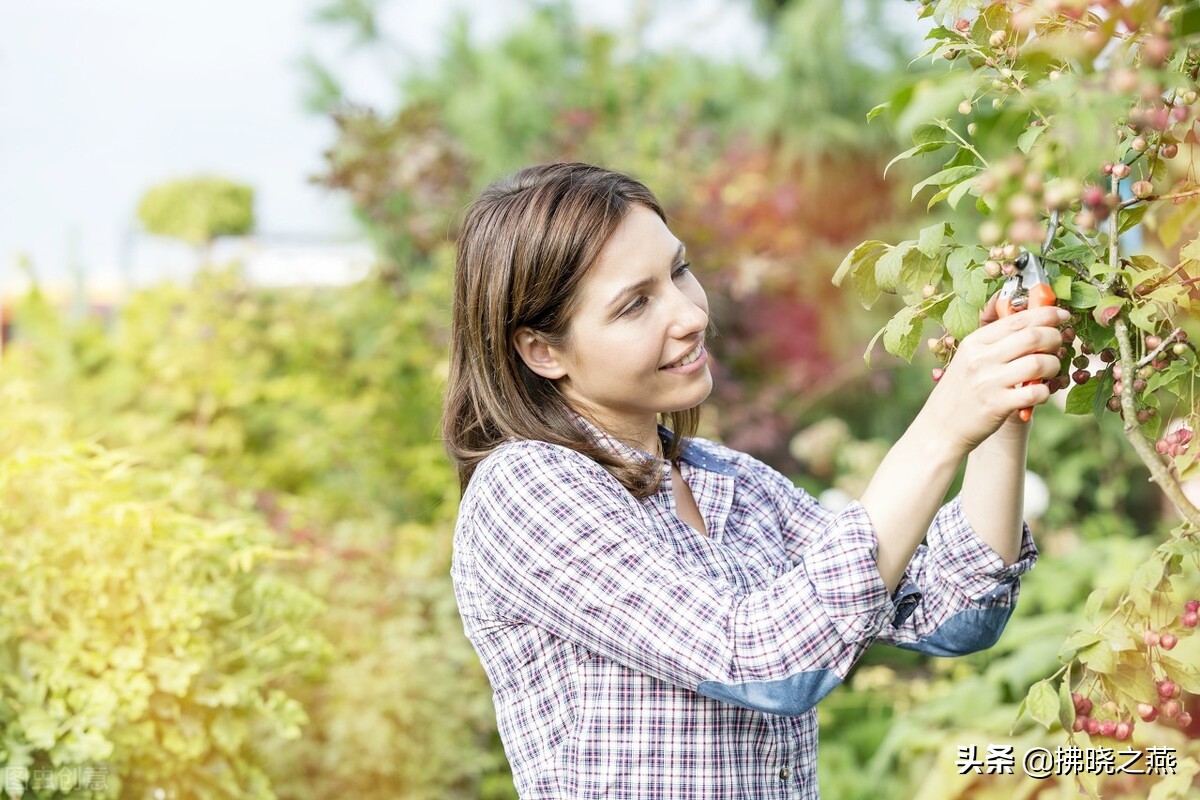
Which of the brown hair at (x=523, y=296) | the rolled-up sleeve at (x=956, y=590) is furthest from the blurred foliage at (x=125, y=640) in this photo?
the rolled-up sleeve at (x=956, y=590)

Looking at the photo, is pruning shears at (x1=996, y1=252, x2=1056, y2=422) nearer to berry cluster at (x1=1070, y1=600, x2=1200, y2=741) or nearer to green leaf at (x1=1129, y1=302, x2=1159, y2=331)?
green leaf at (x1=1129, y1=302, x2=1159, y2=331)

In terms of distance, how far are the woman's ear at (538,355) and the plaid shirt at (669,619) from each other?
11 centimetres

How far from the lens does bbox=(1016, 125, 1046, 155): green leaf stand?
3.85ft

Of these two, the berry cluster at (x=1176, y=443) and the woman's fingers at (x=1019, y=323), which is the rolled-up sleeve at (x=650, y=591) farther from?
the berry cluster at (x=1176, y=443)

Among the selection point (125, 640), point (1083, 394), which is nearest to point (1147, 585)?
point (1083, 394)

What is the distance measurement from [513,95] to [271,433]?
197 cm

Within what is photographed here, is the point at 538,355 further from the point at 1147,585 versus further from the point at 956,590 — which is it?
the point at 1147,585

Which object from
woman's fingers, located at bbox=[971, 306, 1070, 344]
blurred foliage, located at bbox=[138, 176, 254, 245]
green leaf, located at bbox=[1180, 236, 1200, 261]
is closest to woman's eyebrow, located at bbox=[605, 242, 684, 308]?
woman's fingers, located at bbox=[971, 306, 1070, 344]

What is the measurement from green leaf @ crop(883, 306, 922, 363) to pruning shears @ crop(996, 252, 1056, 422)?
0.33 feet

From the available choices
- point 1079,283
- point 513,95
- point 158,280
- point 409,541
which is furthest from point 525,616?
point 513,95

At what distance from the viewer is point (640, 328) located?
1.52 m

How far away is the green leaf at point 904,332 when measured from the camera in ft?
4.15

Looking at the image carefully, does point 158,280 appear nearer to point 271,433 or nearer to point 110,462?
point 271,433

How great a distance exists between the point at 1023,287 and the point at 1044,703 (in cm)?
43
